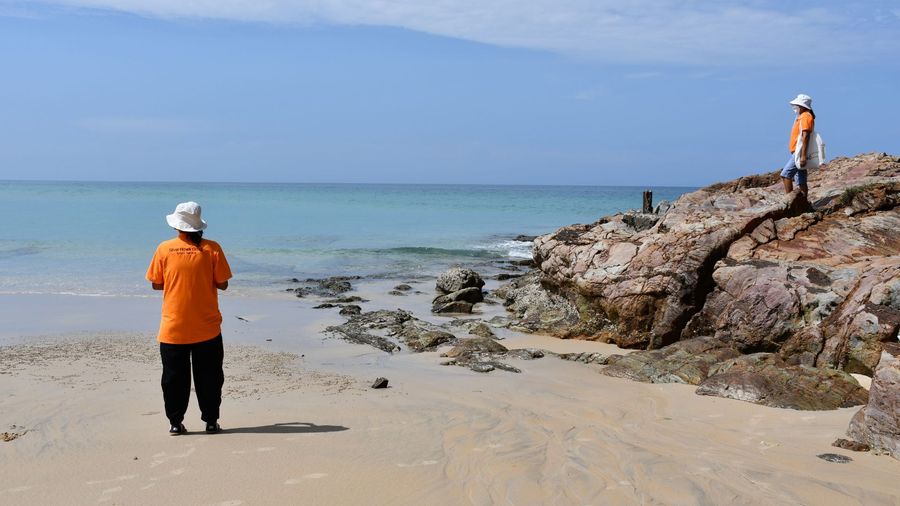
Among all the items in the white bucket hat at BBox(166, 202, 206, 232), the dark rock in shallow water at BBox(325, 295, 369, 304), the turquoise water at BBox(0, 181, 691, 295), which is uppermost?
the white bucket hat at BBox(166, 202, 206, 232)

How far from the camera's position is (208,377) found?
588cm

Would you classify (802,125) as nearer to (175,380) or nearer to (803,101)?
(803,101)

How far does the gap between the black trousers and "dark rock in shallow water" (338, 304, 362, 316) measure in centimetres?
806

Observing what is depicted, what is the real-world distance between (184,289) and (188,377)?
70cm

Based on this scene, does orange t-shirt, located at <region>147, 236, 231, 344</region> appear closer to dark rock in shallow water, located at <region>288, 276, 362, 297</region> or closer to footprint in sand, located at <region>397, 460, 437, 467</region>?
footprint in sand, located at <region>397, 460, 437, 467</region>

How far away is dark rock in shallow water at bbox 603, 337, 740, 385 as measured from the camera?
8312 millimetres

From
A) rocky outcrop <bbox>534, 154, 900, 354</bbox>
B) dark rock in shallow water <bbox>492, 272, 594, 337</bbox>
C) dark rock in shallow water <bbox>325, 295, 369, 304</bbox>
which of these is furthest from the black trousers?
dark rock in shallow water <bbox>325, 295, 369, 304</bbox>

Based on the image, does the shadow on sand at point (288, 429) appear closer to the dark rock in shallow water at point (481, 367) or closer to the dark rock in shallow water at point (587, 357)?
the dark rock in shallow water at point (481, 367)

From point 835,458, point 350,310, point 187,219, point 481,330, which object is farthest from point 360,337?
point 835,458

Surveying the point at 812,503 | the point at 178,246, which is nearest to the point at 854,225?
the point at 812,503

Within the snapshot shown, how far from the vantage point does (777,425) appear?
250 inches

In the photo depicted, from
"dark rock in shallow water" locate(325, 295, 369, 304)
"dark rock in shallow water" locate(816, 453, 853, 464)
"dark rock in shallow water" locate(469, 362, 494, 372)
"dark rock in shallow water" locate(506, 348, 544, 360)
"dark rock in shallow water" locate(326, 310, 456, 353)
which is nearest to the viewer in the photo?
"dark rock in shallow water" locate(816, 453, 853, 464)

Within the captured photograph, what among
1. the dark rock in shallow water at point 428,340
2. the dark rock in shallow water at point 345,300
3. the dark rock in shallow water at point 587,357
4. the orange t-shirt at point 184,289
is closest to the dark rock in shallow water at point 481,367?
the dark rock in shallow water at point 587,357

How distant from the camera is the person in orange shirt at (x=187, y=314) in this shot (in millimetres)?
5750
